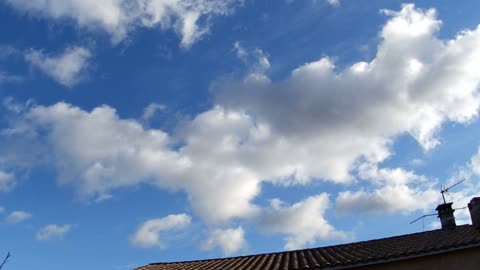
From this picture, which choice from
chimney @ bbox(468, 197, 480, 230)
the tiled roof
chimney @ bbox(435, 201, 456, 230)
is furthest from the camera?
chimney @ bbox(435, 201, 456, 230)

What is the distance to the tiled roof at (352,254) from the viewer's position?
44.4 feet

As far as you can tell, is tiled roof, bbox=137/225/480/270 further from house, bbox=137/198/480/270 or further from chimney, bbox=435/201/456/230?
chimney, bbox=435/201/456/230

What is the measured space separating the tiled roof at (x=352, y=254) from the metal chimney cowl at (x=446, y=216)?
0.30 m

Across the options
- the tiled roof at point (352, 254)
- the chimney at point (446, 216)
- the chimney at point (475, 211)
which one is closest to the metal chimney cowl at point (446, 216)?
the chimney at point (446, 216)

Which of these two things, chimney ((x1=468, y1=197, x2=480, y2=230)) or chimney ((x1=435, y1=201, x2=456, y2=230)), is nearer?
chimney ((x1=468, y1=197, x2=480, y2=230))

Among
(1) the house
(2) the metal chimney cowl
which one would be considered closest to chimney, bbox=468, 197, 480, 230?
(1) the house

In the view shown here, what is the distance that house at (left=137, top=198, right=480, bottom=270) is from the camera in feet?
44.4

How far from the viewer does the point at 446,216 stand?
18.9 metres

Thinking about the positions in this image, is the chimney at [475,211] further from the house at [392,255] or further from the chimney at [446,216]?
the chimney at [446,216]

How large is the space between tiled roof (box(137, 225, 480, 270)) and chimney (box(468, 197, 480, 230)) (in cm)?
32

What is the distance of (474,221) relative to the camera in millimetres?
18078

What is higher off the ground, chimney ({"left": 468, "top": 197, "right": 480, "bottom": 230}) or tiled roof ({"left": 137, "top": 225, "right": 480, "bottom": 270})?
chimney ({"left": 468, "top": 197, "right": 480, "bottom": 230})

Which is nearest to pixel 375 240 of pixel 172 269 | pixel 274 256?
pixel 274 256

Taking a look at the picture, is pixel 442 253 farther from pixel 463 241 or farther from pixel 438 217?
pixel 438 217
